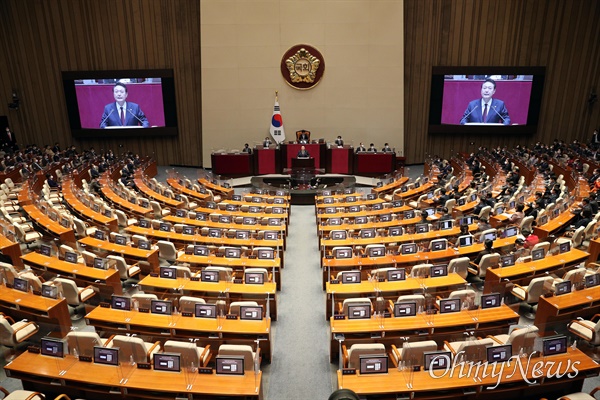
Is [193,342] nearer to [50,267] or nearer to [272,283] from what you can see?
[272,283]

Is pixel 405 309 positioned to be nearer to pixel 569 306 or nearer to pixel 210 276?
pixel 569 306

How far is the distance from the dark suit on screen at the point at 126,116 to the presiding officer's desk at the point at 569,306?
20.9 meters

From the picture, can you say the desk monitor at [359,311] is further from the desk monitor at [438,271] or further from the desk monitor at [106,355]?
the desk monitor at [106,355]

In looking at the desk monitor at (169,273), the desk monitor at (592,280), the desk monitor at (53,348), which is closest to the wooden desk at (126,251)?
the desk monitor at (169,273)

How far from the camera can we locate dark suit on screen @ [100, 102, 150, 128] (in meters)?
22.7

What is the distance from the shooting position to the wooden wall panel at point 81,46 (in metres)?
21.9

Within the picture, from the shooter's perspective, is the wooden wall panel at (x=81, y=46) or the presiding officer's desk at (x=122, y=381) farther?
the wooden wall panel at (x=81, y=46)

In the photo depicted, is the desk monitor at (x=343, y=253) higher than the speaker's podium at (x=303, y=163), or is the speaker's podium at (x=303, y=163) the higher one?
the speaker's podium at (x=303, y=163)

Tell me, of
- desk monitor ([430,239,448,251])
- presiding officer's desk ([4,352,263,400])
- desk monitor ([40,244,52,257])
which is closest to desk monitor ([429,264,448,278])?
desk monitor ([430,239,448,251])

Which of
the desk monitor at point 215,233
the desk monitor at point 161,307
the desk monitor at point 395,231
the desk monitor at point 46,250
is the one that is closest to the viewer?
the desk monitor at point 161,307

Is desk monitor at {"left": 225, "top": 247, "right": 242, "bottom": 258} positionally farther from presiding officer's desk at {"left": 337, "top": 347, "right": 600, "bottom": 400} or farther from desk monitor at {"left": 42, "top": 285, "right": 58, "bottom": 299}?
presiding officer's desk at {"left": 337, "top": 347, "right": 600, "bottom": 400}

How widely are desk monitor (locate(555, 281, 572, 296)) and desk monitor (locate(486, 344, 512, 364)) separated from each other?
2284mm

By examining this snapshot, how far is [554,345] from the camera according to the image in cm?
566

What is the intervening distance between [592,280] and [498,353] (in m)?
3.05
